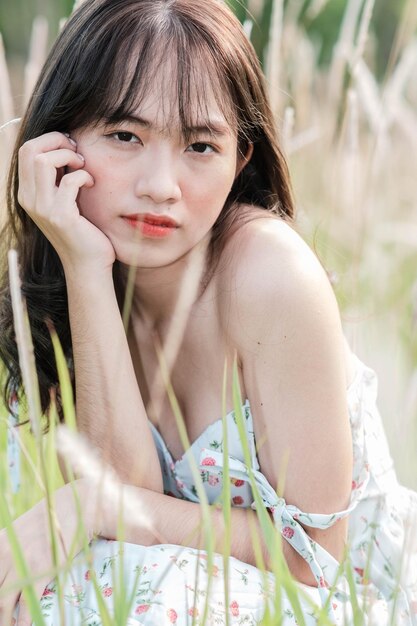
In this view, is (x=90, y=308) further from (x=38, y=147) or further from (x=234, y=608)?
(x=234, y=608)

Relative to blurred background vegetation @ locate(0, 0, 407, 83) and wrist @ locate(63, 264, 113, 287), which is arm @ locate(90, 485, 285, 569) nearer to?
wrist @ locate(63, 264, 113, 287)

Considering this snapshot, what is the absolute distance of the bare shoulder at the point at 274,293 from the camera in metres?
1.53

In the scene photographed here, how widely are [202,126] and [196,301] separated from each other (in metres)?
0.32

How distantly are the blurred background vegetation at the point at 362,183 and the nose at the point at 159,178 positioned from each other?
292 mm

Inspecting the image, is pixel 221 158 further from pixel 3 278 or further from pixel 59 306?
pixel 3 278

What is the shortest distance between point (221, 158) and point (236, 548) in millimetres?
610

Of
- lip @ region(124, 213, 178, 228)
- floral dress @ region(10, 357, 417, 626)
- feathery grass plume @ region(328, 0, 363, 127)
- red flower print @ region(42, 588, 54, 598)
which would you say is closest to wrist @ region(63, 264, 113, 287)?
lip @ region(124, 213, 178, 228)

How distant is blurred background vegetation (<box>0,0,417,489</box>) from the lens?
1.60 meters

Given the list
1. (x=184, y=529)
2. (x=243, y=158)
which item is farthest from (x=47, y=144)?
(x=184, y=529)

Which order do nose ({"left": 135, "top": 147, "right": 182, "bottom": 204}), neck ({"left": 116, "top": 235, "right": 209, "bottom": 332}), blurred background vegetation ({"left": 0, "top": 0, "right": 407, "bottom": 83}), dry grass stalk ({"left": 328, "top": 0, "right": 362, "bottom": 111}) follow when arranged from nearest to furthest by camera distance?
nose ({"left": 135, "top": 147, "right": 182, "bottom": 204})
neck ({"left": 116, "top": 235, "right": 209, "bottom": 332})
dry grass stalk ({"left": 328, "top": 0, "right": 362, "bottom": 111})
blurred background vegetation ({"left": 0, "top": 0, "right": 407, "bottom": 83})

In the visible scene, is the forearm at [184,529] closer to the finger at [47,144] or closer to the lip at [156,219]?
the lip at [156,219]

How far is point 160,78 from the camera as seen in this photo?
1.52 metres

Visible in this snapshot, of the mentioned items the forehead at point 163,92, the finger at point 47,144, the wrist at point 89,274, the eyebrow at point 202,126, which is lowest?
the wrist at point 89,274

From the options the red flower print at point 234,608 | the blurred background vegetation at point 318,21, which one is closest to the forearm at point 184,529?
the red flower print at point 234,608
